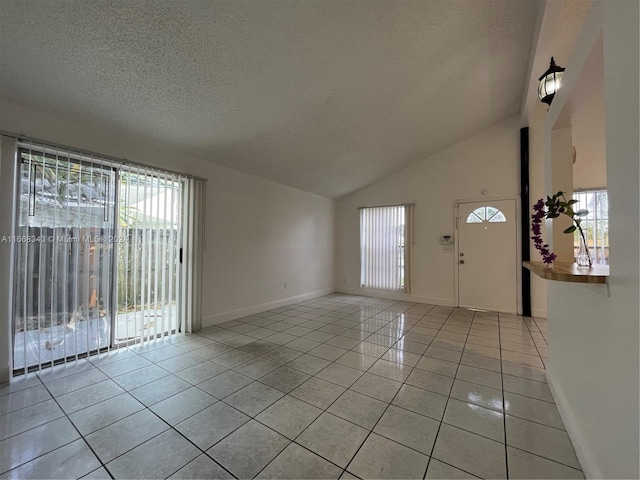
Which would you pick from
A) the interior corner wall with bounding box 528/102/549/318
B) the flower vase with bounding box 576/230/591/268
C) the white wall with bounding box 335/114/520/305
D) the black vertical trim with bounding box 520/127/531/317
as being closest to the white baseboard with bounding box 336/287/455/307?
the white wall with bounding box 335/114/520/305

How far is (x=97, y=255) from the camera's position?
273 cm

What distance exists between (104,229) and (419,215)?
5.04 meters

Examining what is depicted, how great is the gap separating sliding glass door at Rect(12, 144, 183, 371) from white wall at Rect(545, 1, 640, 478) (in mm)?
3804

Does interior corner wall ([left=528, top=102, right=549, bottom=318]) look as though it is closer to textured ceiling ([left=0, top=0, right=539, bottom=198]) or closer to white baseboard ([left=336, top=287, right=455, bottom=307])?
textured ceiling ([left=0, top=0, right=539, bottom=198])

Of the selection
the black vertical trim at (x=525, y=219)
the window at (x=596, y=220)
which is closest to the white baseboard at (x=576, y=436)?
the black vertical trim at (x=525, y=219)

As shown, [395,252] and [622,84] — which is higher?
[622,84]

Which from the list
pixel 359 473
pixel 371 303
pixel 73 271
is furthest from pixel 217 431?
pixel 371 303

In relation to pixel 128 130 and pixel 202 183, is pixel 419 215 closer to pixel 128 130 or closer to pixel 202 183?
pixel 202 183

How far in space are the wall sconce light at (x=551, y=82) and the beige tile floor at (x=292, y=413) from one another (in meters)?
2.40

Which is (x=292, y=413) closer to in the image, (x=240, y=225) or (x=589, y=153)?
(x=240, y=225)

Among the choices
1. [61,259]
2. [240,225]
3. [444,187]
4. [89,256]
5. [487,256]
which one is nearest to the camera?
[61,259]

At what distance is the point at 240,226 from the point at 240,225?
0.05ft

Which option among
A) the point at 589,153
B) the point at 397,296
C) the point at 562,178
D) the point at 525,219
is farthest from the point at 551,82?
the point at 397,296

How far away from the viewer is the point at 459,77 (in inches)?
125
